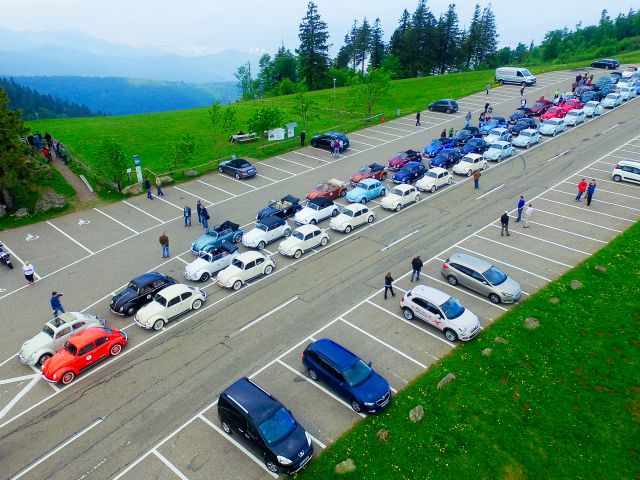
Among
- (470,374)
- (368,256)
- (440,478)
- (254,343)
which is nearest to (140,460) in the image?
(254,343)

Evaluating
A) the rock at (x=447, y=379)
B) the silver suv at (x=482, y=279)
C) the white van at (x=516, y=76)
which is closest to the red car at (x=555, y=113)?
the white van at (x=516, y=76)

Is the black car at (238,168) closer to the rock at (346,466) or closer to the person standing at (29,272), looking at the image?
the person standing at (29,272)

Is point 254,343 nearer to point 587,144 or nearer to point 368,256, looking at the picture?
point 368,256

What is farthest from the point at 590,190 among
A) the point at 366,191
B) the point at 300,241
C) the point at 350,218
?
the point at 300,241

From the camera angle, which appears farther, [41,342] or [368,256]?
[368,256]

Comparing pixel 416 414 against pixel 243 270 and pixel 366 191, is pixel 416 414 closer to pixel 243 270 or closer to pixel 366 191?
pixel 243 270

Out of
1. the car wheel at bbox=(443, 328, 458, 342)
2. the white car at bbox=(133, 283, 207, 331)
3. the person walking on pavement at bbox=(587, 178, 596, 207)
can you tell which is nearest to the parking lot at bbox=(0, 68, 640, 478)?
the car wheel at bbox=(443, 328, 458, 342)

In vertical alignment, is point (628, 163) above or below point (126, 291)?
above

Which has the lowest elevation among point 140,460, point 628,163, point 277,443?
point 140,460
